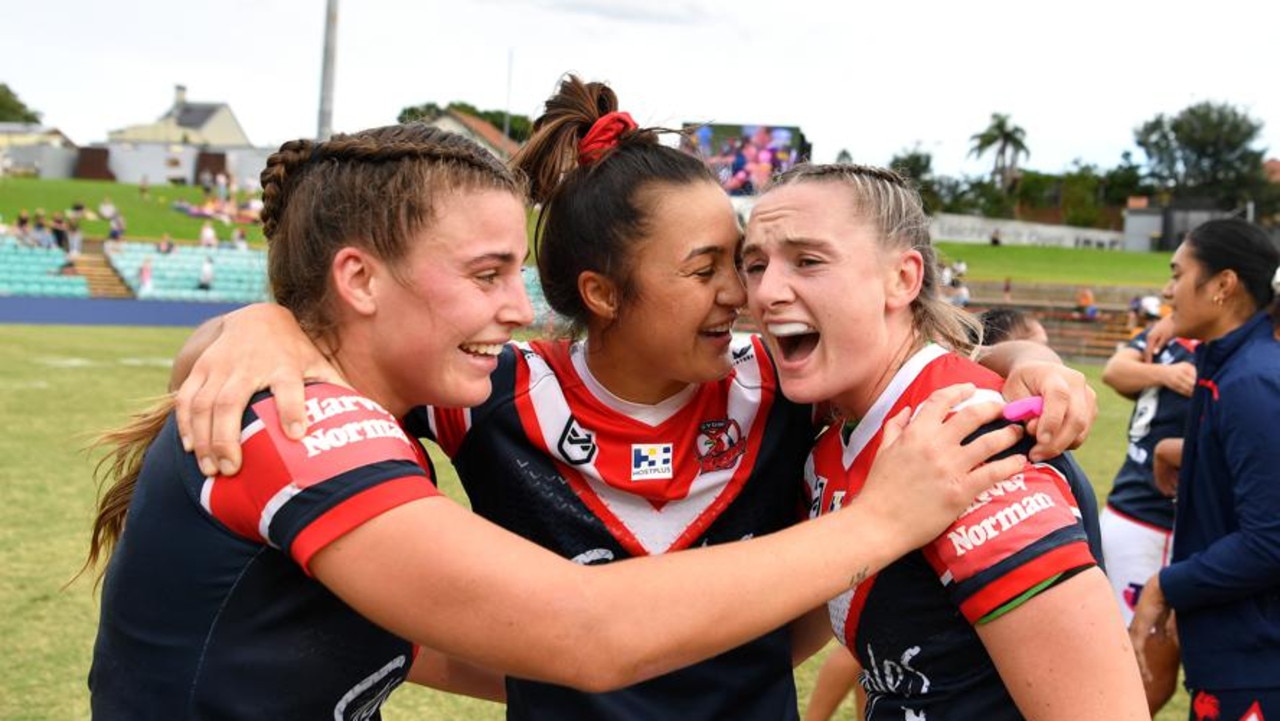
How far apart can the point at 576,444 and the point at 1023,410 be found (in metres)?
1.02

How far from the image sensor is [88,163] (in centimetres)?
7106

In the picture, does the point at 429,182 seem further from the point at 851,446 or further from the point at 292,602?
the point at 851,446

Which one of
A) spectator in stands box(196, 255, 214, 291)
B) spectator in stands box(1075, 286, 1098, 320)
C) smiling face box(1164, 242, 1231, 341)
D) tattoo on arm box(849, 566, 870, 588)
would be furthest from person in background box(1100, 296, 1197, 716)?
spectator in stands box(196, 255, 214, 291)

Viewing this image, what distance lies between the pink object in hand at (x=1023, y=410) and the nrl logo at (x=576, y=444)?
96 cm

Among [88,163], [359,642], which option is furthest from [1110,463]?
[88,163]

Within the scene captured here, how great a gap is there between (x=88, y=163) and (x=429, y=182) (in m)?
78.1

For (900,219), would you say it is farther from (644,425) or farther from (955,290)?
(955,290)

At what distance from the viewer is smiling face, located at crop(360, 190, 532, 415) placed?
2117 millimetres

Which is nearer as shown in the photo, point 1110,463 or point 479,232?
point 479,232

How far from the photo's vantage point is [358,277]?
6.97 feet

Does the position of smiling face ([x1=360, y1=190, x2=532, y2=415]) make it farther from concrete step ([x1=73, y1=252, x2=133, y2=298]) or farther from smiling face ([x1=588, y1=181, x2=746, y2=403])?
concrete step ([x1=73, y1=252, x2=133, y2=298])

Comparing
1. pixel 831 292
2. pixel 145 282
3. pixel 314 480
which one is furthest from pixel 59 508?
pixel 145 282

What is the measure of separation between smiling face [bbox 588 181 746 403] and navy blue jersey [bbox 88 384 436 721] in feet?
2.68

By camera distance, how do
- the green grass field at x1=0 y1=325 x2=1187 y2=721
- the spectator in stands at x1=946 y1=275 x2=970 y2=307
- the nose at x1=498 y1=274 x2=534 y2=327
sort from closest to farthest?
the nose at x1=498 y1=274 x2=534 y2=327 < the spectator in stands at x1=946 y1=275 x2=970 y2=307 < the green grass field at x1=0 y1=325 x2=1187 y2=721
